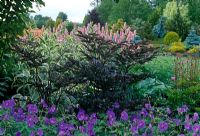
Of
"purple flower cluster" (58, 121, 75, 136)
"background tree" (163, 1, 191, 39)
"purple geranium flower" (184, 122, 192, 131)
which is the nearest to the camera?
"purple flower cluster" (58, 121, 75, 136)

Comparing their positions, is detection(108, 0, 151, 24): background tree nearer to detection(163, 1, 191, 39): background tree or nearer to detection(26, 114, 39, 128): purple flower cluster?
detection(163, 1, 191, 39): background tree

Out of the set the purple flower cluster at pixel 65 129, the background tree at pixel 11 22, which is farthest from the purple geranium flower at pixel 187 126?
the background tree at pixel 11 22

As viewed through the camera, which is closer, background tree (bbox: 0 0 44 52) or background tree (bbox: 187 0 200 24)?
background tree (bbox: 0 0 44 52)

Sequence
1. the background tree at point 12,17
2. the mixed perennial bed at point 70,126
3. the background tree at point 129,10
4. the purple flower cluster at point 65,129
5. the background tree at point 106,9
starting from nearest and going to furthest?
→ 1. the purple flower cluster at point 65,129
2. the mixed perennial bed at point 70,126
3. the background tree at point 12,17
4. the background tree at point 129,10
5. the background tree at point 106,9

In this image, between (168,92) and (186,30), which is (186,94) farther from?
(186,30)

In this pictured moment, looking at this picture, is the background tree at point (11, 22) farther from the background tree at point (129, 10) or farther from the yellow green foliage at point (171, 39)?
the background tree at point (129, 10)

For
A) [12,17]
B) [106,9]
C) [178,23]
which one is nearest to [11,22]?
[12,17]

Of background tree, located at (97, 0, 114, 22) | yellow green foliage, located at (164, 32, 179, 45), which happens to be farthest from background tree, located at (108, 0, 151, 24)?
yellow green foliage, located at (164, 32, 179, 45)

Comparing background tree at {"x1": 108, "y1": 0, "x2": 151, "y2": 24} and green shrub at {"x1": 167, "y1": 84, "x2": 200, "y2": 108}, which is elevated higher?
green shrub at {"x1": 167, "y1": 84, "x2": 200, "y2": 108}

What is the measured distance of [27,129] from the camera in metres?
3.99

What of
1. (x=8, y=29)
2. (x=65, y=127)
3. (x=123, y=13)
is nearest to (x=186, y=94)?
(x=8, y=29)

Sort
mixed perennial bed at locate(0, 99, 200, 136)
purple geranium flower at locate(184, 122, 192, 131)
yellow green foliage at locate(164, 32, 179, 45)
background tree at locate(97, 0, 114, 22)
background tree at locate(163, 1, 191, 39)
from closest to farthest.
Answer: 1. mixed perennial bed at locate(0, 99, 200, 136)
2. purple geranium flower at locate(184, 122, 192, 131)
3. yellow green foliage at locate(164, 32, 179, 45)
4. background tree at locate(163, 1, 191, 39)
5. background tree at locate(97, 0, 114, 22)

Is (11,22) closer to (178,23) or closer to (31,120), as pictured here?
(31,120)

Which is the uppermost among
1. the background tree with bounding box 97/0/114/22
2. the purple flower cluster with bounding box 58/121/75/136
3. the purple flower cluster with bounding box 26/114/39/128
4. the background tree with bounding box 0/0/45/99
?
the background tree with bounding box 0/0/45/99
